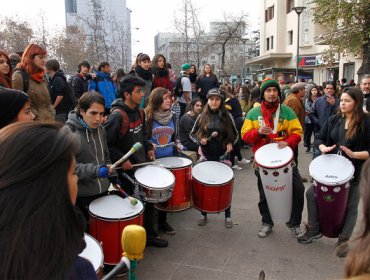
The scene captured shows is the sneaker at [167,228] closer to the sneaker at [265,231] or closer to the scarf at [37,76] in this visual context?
the sneaker at [265,231]

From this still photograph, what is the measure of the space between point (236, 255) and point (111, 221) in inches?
62.6

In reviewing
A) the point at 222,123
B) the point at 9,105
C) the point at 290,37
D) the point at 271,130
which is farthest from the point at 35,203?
the point at 290,37

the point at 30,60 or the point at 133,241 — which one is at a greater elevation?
the point at 30,60

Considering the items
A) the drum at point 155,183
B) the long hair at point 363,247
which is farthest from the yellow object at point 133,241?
the drum at point 155,183

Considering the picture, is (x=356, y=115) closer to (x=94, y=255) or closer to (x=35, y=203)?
(x=94, y=255)

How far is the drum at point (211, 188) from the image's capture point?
4.22 meters

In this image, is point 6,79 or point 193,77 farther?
point 193,77

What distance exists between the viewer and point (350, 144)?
3914 mm

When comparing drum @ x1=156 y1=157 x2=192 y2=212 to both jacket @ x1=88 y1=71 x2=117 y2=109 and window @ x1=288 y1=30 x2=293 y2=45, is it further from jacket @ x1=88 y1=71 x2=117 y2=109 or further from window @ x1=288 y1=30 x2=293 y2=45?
window @ x1=288 y1=30 x2=293 y2=45

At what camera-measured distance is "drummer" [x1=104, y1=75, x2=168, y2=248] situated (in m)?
3.86

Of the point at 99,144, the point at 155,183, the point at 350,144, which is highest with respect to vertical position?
the point at 99,144

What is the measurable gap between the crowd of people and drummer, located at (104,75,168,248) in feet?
0.04

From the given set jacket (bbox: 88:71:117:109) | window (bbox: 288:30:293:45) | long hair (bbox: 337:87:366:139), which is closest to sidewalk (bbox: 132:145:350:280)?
long hair (bbox: 337:87:366:139)

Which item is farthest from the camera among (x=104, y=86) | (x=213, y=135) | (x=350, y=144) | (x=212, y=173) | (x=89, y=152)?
(x=104, y=86)
